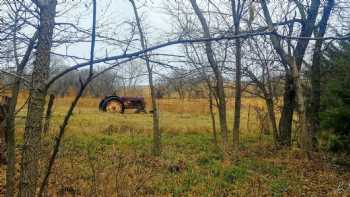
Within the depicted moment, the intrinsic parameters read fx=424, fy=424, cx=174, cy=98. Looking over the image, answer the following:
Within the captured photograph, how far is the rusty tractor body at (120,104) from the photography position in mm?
30875

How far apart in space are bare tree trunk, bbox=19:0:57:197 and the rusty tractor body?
28.6 m

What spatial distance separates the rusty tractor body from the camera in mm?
30875

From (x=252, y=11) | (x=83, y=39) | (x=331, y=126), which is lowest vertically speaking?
(x=331, y=126)

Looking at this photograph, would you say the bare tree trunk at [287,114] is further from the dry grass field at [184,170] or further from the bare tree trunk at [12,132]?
the bare tree trunk at [12,132]

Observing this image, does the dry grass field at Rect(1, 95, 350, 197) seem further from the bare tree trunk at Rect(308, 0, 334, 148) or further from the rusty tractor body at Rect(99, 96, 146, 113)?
the rusty tractor body at Rect(99, 96, 146, 113)

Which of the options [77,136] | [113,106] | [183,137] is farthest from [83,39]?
[113,106]

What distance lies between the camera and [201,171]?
30.3 feet

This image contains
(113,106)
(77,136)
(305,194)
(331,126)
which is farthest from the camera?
(113,106)

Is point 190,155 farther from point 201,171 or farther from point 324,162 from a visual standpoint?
point 324,162

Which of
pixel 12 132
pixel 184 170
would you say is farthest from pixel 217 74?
pixel 12 132

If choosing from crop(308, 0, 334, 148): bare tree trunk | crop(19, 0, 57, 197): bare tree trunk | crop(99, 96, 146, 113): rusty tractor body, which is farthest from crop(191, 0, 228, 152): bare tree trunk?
crop(99, 96, 146, 113): rusty tractor body

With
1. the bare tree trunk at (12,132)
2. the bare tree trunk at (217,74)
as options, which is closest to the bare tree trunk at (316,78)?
the bare tree trunk at (217,74)

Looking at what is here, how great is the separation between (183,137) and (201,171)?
6.86m

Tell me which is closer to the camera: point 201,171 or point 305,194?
point 305,194
